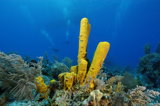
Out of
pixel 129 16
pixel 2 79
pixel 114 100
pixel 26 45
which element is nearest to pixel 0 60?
pixel 2 79

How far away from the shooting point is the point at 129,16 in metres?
74.5

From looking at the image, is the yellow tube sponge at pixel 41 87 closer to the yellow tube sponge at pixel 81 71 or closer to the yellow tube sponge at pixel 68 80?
the yellow tube sponge at pixel 68 80

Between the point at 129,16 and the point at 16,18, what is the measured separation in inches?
3335

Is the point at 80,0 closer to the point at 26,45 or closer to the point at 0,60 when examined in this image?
the point at 0,60

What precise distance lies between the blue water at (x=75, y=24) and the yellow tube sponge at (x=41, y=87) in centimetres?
2180

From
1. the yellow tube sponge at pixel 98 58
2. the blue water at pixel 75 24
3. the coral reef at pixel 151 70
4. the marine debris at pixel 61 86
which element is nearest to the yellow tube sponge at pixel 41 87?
the marine debris at pixel 61 86

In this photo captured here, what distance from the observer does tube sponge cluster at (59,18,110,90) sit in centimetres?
253

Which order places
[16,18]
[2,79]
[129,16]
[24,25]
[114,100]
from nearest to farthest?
[114,100] → [2,79] → [129,16] → [16,18] → [24,25]

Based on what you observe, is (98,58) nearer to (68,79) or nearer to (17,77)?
(68,79)

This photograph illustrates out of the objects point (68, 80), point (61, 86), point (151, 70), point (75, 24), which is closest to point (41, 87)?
point (61, 86)

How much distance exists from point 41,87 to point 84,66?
3.06 ft

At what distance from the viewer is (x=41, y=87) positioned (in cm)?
266

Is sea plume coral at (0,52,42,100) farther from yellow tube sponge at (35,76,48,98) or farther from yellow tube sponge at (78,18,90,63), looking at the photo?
yellow tube sponge at (78,18,90,63)

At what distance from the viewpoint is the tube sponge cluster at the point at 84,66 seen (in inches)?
99.6
